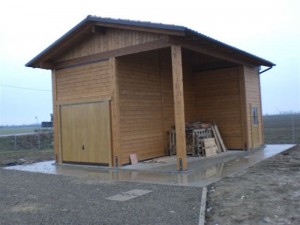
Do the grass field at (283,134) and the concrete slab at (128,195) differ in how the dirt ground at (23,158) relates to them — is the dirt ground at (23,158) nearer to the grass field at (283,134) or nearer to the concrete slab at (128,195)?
the concrete slab at (128,195)

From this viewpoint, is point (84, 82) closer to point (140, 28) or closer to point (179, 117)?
point (140, 28)

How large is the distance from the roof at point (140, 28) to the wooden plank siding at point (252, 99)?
82 centimetres

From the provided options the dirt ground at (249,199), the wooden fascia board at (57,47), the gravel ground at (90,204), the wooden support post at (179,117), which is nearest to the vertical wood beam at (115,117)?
the wooden fascia board at (57,47)

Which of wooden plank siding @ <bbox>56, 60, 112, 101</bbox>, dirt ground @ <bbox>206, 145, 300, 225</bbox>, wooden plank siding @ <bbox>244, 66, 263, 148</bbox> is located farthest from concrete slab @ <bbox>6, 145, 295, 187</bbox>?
wooden plank siding @ <bbox>56, 60, 112, 101</bbox>

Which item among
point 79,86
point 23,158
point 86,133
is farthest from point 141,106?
point 23,158

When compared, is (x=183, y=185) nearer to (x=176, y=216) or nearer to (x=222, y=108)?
(x=176, y=216)

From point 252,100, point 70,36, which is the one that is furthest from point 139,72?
point 252,100

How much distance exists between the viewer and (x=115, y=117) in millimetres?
12227

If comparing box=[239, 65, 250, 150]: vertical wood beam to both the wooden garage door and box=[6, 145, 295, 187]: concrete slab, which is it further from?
the wooden garage door

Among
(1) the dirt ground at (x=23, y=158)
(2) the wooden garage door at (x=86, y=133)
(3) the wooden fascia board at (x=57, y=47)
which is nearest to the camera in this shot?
(2) the wooden garage door at (x=86, y=133)

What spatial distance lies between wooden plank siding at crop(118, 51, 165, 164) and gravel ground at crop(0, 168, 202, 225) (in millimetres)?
2996

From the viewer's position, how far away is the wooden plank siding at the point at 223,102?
51.4ft

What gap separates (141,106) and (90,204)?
6582 mm

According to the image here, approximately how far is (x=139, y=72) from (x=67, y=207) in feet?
23.9
